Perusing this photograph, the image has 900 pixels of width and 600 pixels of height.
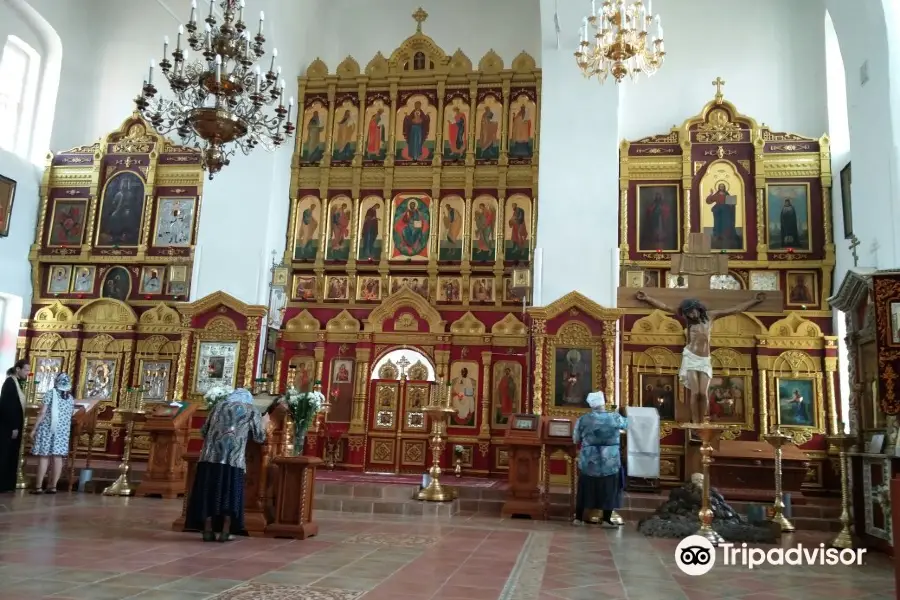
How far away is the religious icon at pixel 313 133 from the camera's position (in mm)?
14453

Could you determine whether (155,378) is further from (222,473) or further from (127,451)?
(222,473)

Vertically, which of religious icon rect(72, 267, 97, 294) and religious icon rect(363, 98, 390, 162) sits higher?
religious icon rect(363, 98, 390, 162)

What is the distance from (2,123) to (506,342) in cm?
1042

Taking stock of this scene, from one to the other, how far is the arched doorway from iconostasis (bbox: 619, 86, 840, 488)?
347cm

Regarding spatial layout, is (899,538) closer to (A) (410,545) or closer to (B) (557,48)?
(A) (410,545)

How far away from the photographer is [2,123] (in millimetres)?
14094

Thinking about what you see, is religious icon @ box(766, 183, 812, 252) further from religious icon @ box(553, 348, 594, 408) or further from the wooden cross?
the wooden cross

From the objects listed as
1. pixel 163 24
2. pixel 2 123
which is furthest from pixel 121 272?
pixel 163 24

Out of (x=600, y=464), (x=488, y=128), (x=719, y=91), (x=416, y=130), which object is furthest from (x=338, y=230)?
(x=600, y=464)

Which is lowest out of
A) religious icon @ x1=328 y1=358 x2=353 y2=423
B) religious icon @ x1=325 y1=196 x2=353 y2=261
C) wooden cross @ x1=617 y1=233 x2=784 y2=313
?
religious icon @ x1=328 y1=358 x2=353 y2=423

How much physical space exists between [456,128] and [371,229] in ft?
8.30

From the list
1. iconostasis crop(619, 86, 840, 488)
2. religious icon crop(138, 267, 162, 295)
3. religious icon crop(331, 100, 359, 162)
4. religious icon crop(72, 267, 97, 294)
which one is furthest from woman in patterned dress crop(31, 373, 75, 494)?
iconostasis crop(619, 86, 840, 488)

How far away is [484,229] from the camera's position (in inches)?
537

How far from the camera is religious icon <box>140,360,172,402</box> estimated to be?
13.6 meters
